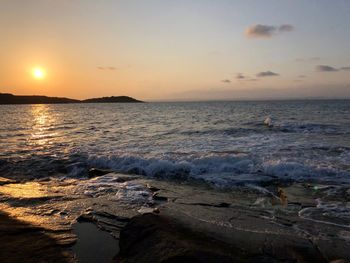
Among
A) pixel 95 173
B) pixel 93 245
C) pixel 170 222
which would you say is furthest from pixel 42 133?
pixel 170 222


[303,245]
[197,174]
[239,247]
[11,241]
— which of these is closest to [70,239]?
[11,241]

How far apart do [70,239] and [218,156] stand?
9.24 metres

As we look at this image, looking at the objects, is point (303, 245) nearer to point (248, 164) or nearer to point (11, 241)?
point (11, 241)

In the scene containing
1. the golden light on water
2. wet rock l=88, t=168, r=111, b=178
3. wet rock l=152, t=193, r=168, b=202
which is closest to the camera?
wet rock l=152, t=193, r=168, b=202

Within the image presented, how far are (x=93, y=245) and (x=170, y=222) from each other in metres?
1.48

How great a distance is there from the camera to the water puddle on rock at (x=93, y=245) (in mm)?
5387

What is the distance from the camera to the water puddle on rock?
5.39 metres

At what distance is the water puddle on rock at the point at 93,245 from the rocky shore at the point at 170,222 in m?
0.02

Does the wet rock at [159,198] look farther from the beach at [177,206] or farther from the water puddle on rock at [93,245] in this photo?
the water puddle on rock at [93,245]

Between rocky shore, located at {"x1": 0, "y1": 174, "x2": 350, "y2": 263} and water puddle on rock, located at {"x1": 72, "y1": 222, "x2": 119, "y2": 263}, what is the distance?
0.02 meters

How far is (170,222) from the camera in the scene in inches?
227

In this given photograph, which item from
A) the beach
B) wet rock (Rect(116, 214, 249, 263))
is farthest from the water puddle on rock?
wet rock (Rect(116, 214, 249, 263))

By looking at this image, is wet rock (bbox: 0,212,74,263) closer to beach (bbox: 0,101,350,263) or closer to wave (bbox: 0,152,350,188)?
beach (bbox: 0,101,350,263)

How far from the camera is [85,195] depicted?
9.47 m
